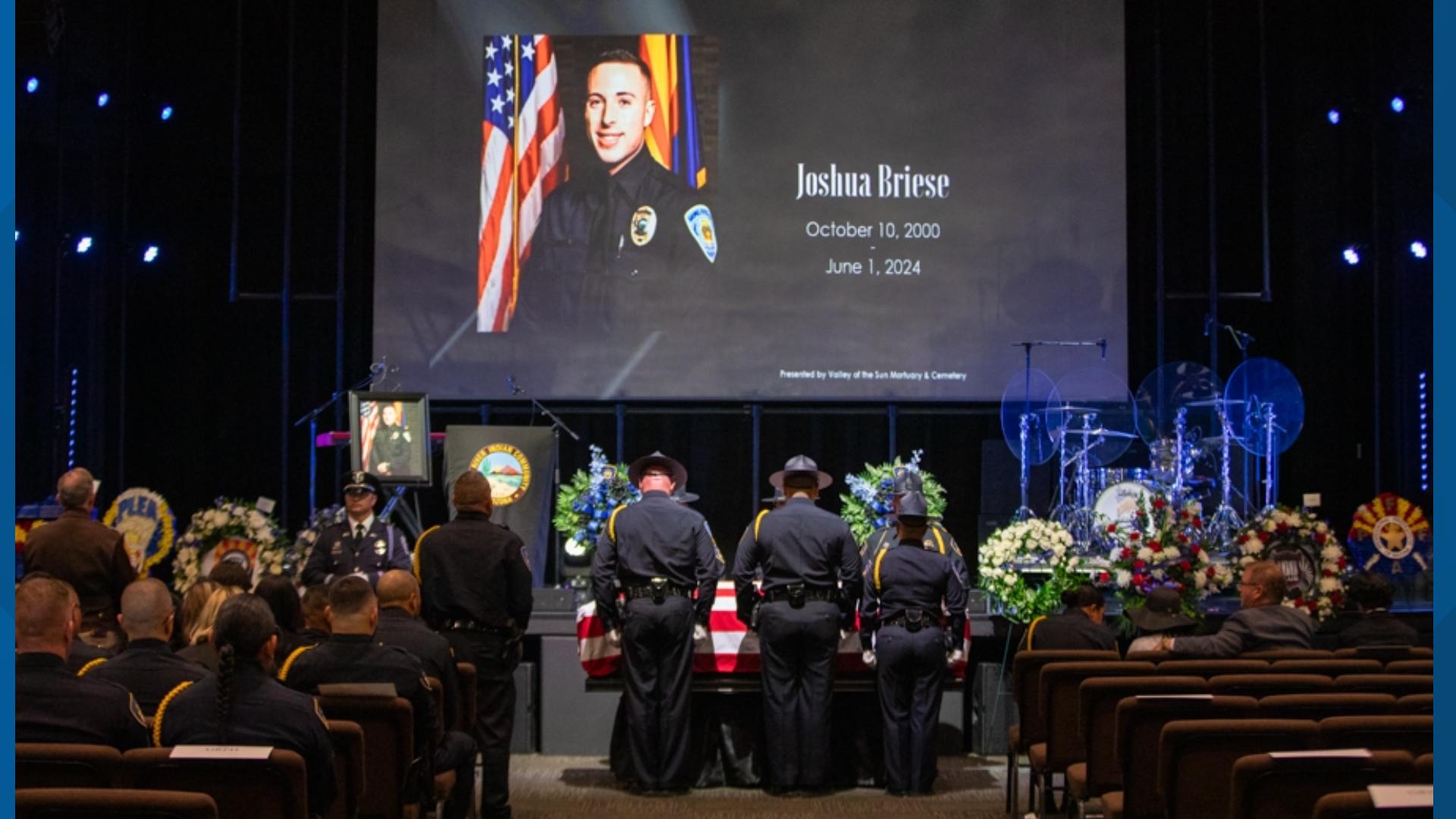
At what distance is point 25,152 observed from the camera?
10617 mm

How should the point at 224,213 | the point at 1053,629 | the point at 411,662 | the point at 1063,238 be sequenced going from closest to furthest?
the point at 411,662 → the point at 1053,629 → the point at 1063,238 → the point at 224,213

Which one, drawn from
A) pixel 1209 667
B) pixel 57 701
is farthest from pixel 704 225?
pixel 57 701

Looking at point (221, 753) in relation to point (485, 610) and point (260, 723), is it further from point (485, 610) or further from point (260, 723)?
point (485, 610)

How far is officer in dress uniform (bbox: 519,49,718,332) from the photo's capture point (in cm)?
1158

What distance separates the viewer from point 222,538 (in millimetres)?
9711

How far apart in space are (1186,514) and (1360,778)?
4.97 m

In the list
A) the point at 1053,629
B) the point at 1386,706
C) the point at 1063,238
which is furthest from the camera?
the point at 1063,238

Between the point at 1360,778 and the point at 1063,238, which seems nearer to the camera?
the point at 1360,778

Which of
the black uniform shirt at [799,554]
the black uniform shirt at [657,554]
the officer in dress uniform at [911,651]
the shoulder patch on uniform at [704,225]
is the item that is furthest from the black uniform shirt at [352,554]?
the shoulder patch on uniform at [704,225]

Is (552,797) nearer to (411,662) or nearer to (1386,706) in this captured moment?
(411,662)

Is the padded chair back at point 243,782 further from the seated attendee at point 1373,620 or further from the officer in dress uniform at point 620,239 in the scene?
the officer in dress uniform at point 620,239

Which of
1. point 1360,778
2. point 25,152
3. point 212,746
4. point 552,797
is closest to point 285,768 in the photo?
point 212,746

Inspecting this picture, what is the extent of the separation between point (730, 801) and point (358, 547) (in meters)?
2.25

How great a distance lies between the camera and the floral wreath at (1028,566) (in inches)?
324
